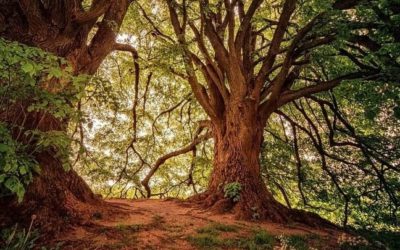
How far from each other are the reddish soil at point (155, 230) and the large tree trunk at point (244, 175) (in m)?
0.37

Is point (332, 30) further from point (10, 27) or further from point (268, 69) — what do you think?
point (10, 27)

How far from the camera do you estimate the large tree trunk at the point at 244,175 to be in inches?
311

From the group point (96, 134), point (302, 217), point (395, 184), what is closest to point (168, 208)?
point (302, 217)

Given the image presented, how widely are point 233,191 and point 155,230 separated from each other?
8.16 feet

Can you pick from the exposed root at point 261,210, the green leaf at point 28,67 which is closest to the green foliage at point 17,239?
the green leaf at point 28,67

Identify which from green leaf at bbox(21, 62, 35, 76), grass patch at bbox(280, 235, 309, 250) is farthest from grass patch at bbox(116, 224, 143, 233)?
green leaf at bbox(21, 62, 35, 76)

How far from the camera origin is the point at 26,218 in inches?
195

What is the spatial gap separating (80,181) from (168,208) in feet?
8.67

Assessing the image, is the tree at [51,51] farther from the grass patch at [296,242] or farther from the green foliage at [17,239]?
the grass patch at [296,242]

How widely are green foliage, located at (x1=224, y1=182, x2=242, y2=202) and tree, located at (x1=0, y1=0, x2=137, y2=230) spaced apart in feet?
9.98

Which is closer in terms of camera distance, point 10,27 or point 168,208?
point 10,27

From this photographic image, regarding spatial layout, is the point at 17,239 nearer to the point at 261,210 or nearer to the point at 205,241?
the point at 205,241

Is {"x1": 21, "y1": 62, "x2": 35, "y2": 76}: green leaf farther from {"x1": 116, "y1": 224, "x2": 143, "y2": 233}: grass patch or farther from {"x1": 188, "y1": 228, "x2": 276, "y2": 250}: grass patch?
{"x1": 188, "y1": 228, "x2": 276, "y2": 250}: grass patch

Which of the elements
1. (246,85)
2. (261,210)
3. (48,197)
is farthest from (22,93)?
(246,85)
